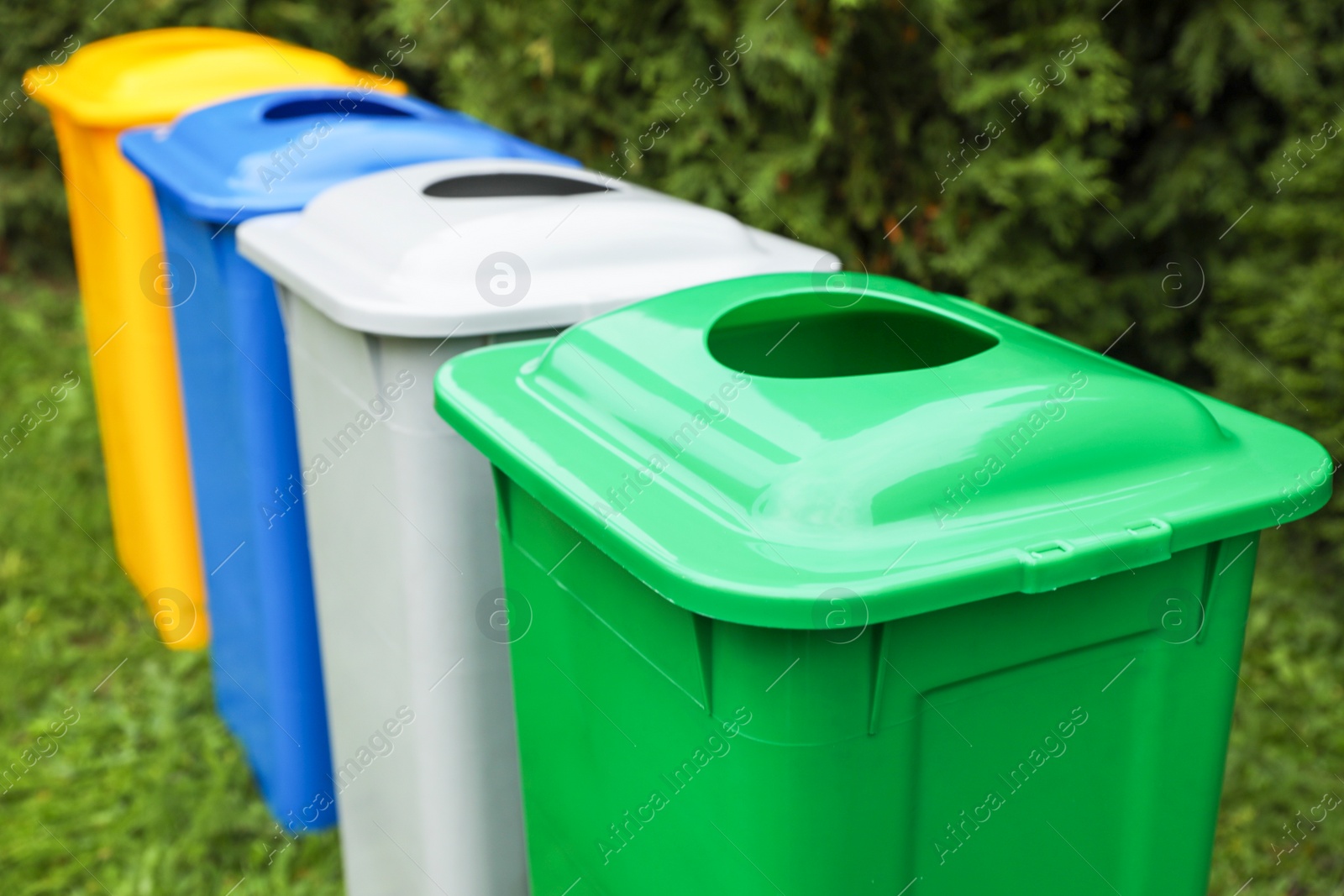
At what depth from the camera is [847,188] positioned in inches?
149

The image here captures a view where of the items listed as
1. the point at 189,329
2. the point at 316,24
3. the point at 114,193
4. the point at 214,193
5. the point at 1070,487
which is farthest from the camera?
the point at 316,24

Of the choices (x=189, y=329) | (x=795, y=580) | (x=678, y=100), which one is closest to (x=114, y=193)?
(x=189, y=329)

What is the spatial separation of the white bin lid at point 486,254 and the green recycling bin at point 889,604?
21cm

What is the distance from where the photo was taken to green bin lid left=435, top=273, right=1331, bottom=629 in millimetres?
1183

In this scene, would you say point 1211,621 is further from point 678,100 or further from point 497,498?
point 678,100

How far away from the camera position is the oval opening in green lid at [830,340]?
177cm

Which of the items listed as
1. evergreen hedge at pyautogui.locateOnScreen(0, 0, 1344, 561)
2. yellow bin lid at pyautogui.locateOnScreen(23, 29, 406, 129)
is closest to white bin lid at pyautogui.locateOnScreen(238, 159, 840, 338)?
yellow bin lid at pyautogui.locateOnScreen(23, 29, 406, 129)

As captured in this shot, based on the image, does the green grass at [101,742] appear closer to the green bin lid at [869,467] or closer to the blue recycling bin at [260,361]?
the blue recycling bin at [260,361]

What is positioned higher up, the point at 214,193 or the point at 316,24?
the point at 214,193

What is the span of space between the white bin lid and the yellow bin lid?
1.29 meters

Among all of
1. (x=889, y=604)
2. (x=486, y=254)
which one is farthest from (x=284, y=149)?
(x=889, y=604)

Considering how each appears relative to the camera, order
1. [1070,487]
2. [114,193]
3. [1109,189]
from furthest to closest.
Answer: [1109,189] → [114,193] → [1070,487]

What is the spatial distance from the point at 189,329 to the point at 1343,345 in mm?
2997

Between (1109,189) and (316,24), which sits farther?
(316,24)
